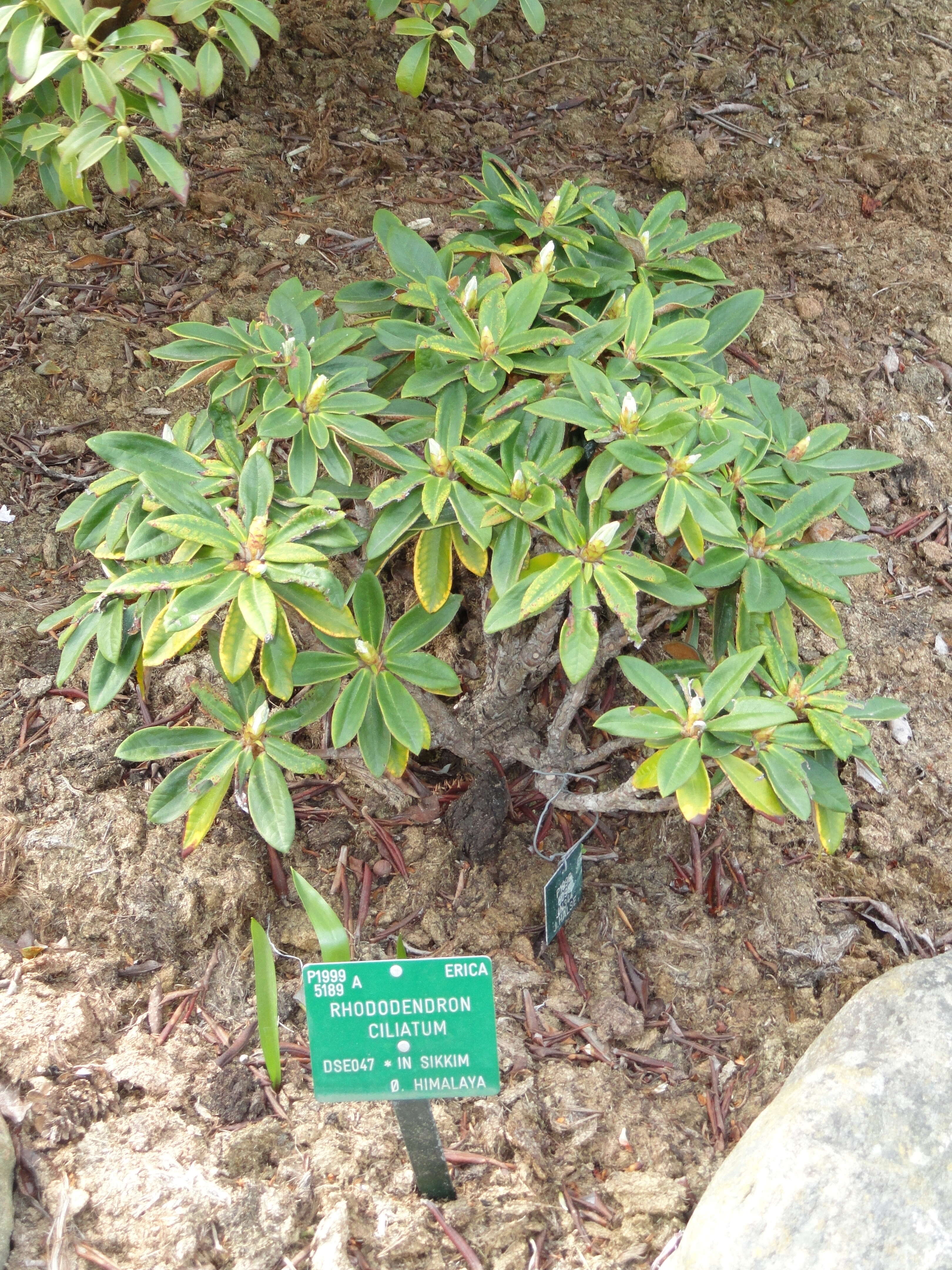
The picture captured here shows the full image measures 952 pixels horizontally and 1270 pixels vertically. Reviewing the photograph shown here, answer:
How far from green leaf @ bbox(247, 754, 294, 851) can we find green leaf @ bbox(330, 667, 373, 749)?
119mm

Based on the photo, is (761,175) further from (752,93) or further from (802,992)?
(802,992)

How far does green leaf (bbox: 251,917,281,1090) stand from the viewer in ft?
6.51

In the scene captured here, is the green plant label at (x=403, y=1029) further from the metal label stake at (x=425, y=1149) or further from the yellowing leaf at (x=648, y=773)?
the yellowing leaf at (x=648, y=773)

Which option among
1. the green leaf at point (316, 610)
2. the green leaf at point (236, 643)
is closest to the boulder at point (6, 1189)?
the green leaf at point (236, 643)

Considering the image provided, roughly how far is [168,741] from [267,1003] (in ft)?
1.72

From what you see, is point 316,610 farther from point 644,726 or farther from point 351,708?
point 644,726

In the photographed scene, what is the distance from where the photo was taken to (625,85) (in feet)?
13.9

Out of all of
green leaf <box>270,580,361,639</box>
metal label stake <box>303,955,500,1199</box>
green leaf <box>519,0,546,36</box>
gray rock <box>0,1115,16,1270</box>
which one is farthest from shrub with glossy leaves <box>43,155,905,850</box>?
gray rock <box>0,1115,16,1270</box>

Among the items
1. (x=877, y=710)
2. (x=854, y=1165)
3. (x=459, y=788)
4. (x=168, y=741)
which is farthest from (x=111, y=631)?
(x=854, y=1165)

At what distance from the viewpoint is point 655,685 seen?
1.82m

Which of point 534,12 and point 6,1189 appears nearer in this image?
point 6,1189

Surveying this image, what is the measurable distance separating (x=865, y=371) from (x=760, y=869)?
1808mm

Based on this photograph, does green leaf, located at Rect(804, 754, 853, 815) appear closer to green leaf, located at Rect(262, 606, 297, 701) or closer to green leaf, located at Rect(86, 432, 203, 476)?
green leaf, located at Rect(262, 606, 297, 701)

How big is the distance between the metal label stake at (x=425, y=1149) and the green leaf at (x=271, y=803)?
472 mm
